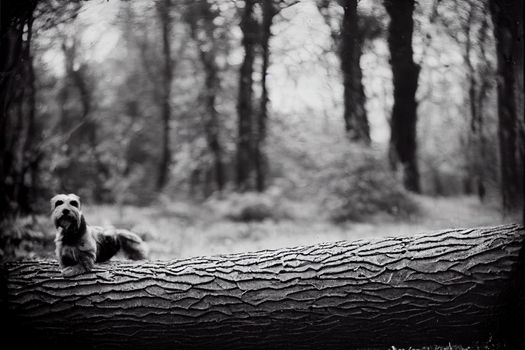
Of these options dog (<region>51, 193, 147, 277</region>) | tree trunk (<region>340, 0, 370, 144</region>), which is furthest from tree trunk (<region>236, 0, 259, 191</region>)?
dog (<region>51, 193, 147, 277</region>)

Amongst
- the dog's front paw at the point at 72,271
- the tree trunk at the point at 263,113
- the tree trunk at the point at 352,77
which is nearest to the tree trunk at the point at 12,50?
the dog's front paw at the point at 72,271

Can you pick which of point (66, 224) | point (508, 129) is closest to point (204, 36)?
point (508, 129)

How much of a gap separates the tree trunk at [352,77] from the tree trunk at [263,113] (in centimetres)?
113

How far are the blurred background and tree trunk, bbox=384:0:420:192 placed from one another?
0.13 feet

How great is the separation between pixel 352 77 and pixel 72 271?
615 cm

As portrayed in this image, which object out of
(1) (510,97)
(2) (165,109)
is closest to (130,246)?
(1) (510,97)

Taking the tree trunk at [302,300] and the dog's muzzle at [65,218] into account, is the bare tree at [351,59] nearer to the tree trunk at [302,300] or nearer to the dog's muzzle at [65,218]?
the tree trunk at [302,300]

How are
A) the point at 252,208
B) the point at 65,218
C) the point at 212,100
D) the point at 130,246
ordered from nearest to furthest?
the point at 65,218
the point at 130,246
the point at 252,208
the point at 212,100

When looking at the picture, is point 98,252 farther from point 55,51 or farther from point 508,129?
point 508,129

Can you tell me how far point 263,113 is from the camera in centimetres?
1335

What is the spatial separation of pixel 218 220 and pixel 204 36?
233 inches

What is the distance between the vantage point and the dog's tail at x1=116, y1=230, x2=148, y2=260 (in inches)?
160

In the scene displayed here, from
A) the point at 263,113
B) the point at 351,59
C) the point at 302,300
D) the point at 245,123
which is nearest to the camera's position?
the point at 302,300

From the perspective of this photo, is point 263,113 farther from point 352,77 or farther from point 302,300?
point 302,300
